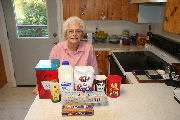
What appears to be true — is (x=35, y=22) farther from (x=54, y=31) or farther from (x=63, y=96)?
(x=63, y=96)

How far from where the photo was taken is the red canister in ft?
3.77

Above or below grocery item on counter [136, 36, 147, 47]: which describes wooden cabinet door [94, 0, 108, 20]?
above

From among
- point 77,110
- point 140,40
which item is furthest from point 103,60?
point 77,110

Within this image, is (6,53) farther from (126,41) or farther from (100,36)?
(126,41)

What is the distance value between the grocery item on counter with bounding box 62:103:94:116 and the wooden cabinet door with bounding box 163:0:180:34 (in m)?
0.92

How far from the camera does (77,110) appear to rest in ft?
3.25

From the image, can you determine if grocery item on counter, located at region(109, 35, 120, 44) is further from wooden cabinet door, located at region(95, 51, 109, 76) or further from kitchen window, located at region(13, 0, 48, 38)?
kitchen window, located at region(13, 0, 48, 38)

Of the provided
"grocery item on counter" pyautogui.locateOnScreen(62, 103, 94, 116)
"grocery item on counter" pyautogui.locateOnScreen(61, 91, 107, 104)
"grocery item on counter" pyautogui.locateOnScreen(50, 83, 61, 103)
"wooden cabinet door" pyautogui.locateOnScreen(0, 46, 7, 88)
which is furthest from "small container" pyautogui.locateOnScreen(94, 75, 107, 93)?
"wooden cabinet door" pyautogui.locateOnScreen(0, 46, 7, 88)

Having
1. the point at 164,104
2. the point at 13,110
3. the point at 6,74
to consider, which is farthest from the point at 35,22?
the point at 164,104

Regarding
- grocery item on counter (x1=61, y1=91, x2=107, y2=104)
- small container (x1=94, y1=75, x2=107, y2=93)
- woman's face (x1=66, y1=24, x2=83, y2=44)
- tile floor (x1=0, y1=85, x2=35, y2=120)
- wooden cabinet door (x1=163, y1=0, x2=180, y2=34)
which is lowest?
tile floor (x1=0, y1=85, x2=35, y2=120)

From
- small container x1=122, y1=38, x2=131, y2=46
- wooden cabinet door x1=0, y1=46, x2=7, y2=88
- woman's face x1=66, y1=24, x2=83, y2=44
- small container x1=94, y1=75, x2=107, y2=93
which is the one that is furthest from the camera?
wooden cabinet door x1=0, y1=46, x2=7, y2=88

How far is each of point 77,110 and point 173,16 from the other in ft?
3.57

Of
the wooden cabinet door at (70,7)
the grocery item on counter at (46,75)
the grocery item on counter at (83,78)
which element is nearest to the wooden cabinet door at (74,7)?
Answer: the wooden cabinet door at (70,7)

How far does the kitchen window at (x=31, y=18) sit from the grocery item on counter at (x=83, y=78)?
7.68ft
